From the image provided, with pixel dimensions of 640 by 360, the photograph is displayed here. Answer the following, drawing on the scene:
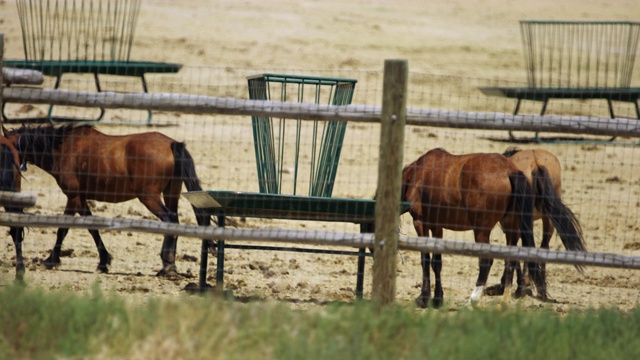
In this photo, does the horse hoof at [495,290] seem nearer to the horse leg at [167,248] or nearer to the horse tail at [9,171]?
the horse leg at [167,248]

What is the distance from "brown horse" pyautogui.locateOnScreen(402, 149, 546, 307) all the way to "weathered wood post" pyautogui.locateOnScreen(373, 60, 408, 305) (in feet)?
7.04

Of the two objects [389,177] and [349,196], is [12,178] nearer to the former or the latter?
[389,177]

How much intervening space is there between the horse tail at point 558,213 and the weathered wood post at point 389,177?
2.75m

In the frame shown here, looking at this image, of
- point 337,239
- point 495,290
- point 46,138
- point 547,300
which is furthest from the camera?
point 46,138

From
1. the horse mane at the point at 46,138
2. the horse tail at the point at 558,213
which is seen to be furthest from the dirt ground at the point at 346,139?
the horse mane at the point at 46,138

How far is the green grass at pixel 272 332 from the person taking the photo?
4.60m

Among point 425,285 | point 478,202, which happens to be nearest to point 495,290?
point 425,285


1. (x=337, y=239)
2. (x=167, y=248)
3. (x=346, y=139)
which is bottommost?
(x=167, y=248)

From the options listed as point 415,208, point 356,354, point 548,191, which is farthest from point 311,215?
point 356,354

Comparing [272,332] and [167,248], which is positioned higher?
[272,332]

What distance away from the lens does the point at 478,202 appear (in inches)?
321

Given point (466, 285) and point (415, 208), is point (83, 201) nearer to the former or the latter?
point (415, 208)

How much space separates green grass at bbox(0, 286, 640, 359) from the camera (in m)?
4.60

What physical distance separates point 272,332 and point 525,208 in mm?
4144
